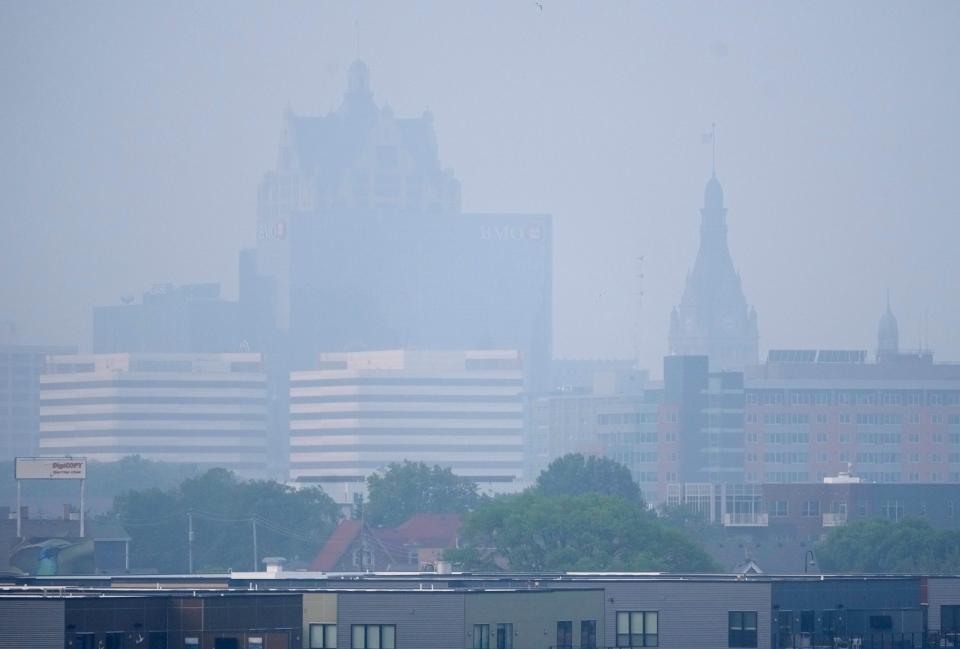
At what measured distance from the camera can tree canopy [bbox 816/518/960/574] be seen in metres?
174

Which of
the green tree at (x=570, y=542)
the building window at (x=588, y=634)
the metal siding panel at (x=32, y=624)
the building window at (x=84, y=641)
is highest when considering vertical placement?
the green tree at (x=570, y=542)

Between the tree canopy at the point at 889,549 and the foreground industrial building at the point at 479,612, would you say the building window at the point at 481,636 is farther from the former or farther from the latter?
the tree canopy at the point at 889,549

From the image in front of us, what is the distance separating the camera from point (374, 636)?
3100 inches

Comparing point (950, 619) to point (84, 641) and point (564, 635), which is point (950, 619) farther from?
point (84, 641)

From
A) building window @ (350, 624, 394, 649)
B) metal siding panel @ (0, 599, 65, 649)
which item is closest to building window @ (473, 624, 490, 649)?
building window @ (350, 624, 394, 649)

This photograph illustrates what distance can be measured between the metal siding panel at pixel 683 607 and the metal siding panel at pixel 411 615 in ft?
25.6

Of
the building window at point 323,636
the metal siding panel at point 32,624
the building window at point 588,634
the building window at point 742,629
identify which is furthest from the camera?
the building window at point 742,629

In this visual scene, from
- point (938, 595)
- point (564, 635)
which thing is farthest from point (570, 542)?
point (564, 635)

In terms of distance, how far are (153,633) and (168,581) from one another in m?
22.2

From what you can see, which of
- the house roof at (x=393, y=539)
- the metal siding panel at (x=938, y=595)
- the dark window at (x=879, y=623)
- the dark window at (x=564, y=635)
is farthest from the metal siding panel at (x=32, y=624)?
the house roof at (x=393, y=539)

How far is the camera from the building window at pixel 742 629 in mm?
86188

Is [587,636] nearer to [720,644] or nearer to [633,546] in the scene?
[720,644]

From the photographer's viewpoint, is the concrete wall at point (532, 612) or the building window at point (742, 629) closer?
the concrete wall at point (532, 612)

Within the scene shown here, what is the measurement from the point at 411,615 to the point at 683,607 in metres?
10.8
